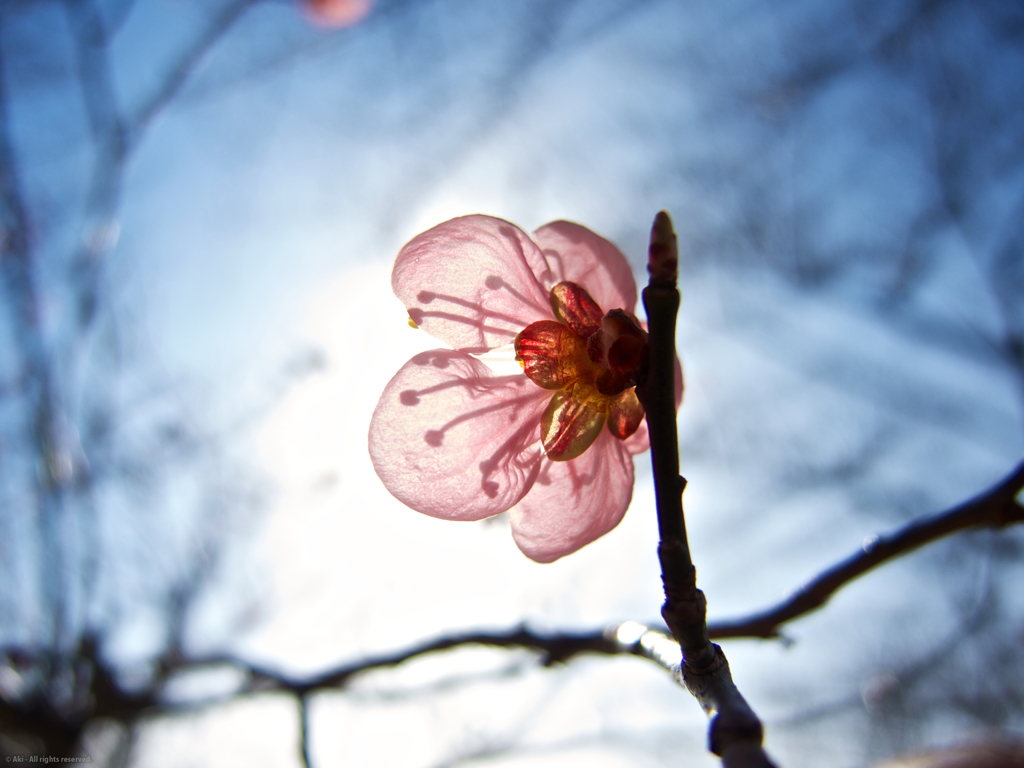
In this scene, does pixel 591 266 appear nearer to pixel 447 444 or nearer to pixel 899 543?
pixel 447 444

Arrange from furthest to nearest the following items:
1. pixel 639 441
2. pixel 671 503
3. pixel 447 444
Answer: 1. pixel 639 441
2. pixel 447 444
3. pixel 671 503

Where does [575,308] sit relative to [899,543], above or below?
above

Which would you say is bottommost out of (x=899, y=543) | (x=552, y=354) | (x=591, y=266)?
(x=899, y=543)

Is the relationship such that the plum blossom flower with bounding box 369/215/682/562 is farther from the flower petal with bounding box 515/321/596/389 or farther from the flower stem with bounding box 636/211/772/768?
the flower stem with bounding box 636/211/772/768

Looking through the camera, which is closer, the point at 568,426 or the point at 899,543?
the point at 568,426

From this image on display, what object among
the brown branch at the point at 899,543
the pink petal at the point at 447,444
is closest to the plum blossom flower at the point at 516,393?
the pink petal at the point at 447,444

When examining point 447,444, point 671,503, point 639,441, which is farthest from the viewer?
point 639,441

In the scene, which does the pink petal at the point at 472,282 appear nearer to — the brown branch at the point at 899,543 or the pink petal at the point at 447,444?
the pink petal at the point at 447,444

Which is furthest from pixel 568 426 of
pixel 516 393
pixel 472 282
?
pixel 472 282
